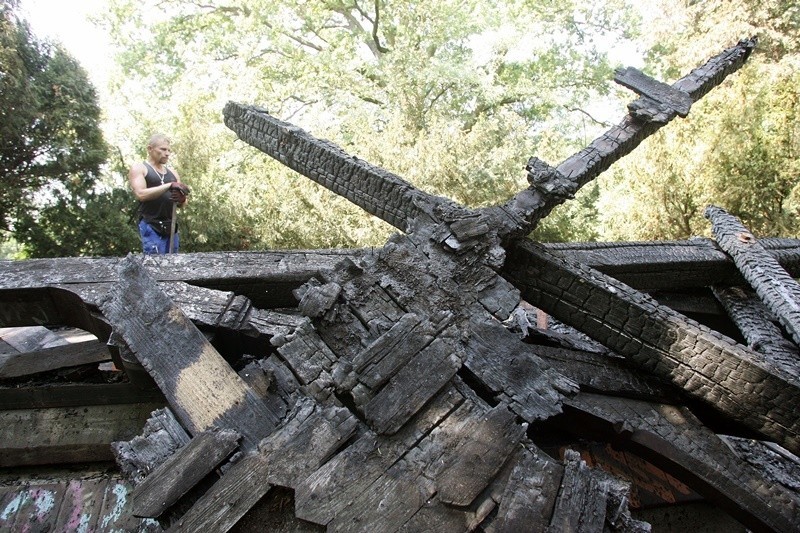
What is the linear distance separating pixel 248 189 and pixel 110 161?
3.19m

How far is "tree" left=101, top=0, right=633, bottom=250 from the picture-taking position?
437 inches

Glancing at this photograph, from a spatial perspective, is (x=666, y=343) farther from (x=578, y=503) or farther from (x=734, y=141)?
(x=734, y=141)

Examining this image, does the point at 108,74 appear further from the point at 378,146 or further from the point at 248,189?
the point at 378,146

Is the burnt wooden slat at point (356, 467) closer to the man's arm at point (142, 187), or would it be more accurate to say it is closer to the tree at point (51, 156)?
the man's arm at point (142, 187)

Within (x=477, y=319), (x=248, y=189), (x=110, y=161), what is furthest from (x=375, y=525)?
(x=110, y=161)

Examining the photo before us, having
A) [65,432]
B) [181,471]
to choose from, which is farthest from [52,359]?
[181,471]

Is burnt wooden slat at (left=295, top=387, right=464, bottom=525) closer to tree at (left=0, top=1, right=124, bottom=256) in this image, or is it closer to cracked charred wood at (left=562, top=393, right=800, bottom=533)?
cracked charred wood at (left=562, top=393, right=800, bottom=533)

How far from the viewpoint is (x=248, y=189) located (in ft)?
39.4

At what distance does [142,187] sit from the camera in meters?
4.95

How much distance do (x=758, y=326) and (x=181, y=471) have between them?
13.9ft

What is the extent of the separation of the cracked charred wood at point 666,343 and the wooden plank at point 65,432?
2.70 m

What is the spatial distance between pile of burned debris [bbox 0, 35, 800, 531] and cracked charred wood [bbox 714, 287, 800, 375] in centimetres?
2

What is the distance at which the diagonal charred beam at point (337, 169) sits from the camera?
3.64m

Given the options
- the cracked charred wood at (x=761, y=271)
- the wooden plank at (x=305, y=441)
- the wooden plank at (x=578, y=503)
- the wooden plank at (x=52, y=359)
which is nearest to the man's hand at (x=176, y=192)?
the wooden plank at (x=52, y=359)
